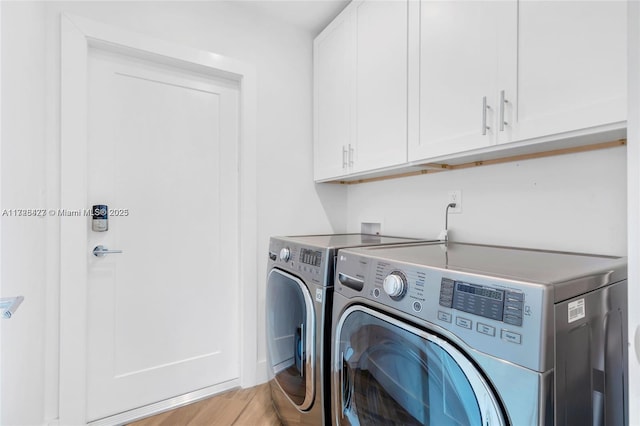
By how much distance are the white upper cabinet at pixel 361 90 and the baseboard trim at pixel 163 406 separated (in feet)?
4.92

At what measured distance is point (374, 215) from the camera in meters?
2.14

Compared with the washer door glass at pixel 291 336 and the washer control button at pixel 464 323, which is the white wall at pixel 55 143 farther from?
the washer control button at pixel 464 323

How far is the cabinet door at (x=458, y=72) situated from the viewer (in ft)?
3.75

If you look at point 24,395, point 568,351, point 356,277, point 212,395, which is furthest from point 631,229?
point 212,395

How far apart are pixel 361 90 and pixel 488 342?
1.48 meters

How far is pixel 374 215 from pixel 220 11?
64.1 inches

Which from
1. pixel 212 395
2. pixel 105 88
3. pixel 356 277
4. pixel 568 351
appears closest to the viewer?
pixel 568 351

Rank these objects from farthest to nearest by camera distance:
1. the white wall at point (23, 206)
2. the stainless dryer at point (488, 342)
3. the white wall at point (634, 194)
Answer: the white wall at point (23, 206)
the stainless dryer at point (488, 342)
the white wall at point (634, 194)

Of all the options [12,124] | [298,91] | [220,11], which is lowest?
[12,124]

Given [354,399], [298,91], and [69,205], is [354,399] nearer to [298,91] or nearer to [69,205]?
[69,205]

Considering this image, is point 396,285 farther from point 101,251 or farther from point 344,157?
point 101,251

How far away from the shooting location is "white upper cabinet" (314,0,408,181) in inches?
60.6

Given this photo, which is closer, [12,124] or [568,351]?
[568,351]

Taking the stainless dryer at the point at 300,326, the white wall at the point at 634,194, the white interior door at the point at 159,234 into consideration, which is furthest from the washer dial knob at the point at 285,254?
the white wall at the point at 634,194
